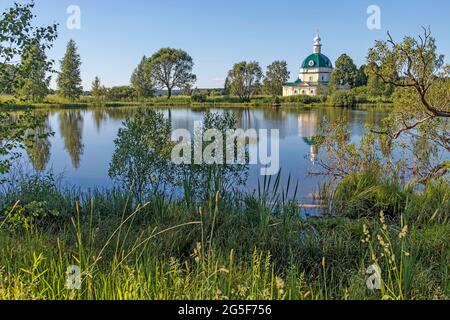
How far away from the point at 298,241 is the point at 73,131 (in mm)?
20819

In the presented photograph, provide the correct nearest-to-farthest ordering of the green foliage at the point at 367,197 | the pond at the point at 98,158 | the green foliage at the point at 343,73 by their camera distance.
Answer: the green foliage at the point at 367,197 < the pond at the point at 98,158 < the green foliage at the point at 343,73

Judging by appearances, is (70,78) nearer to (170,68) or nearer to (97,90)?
(97,90)

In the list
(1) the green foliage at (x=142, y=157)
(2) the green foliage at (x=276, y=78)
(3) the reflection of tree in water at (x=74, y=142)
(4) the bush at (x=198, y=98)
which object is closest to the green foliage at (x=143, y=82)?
(4) the bush at (x=198, y=98)

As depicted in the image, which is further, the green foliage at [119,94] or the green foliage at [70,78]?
the green foliage at [119,94]

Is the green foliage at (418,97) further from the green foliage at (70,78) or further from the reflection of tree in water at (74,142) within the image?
the green foliage at (70,78)

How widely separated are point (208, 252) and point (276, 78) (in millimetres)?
79878

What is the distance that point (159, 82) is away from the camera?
6562 centimetres

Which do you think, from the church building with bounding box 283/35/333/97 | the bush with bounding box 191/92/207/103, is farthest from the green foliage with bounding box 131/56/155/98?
the church building with bounding box 283/35/333/97

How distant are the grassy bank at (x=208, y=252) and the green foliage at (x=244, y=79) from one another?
63.8 meters

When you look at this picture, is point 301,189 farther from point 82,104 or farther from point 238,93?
point 238,93

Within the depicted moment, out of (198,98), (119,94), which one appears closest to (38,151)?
(198,98)

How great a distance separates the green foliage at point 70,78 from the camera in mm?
45838
